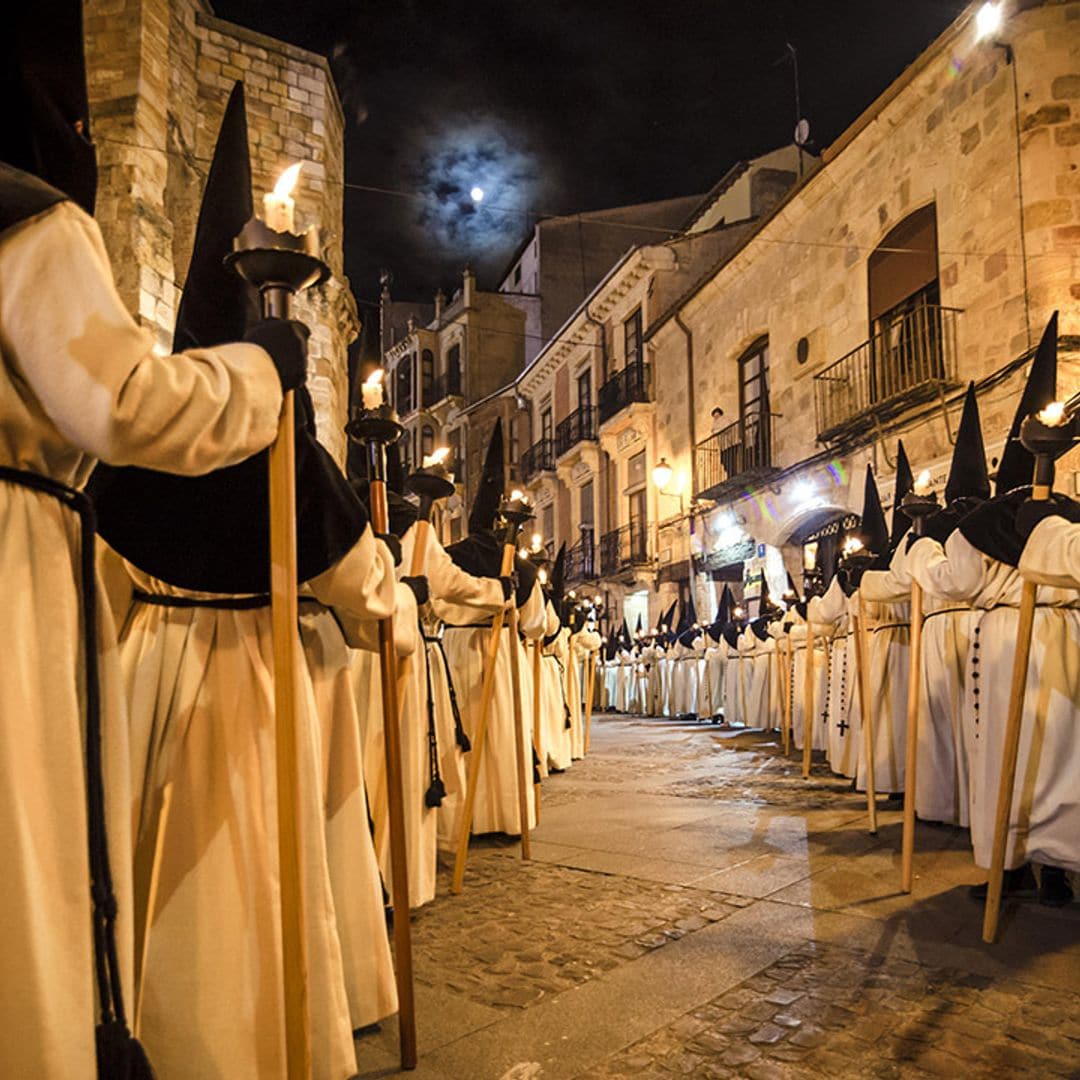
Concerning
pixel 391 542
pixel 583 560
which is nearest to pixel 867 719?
pixel 391 542

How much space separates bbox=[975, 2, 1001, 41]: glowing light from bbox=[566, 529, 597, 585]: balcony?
18.6 meters

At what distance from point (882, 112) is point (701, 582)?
11.0 meters

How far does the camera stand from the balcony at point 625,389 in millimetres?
26062

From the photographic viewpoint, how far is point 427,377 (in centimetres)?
4291

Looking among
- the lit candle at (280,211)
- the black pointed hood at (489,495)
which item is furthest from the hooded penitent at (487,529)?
the lit candle at (280,211)

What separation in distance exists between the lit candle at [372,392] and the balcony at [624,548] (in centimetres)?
2241

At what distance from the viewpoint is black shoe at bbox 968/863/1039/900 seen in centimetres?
455

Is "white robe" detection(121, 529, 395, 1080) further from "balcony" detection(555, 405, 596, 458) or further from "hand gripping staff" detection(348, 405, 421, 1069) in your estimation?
"balcony" detection(555, 405, 596, 458)

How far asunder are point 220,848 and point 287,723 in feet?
1.37

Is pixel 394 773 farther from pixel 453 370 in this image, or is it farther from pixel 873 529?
pixel 453 370

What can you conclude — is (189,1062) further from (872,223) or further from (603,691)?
(603,691)

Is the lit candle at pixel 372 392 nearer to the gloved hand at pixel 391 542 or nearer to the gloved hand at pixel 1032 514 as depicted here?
the gloved hand at pixel 391 542

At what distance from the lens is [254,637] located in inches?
101

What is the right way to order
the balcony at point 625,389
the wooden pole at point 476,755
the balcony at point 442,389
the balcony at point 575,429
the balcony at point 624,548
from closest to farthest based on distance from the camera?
the wooden pole at point 476,755 < the balcony at point 625,389 < the balcony at point 624,548 < the balcony at point 575,429 < the balcony at point 442,389
